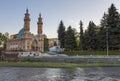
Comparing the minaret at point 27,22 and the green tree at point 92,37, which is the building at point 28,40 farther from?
the green tree at point 92,37

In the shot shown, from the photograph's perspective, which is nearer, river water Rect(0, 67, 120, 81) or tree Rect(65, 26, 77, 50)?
river water Rect(0, 67, 120, 81)

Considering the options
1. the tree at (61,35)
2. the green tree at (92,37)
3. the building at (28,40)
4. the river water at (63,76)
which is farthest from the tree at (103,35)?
the river water at (63,76)

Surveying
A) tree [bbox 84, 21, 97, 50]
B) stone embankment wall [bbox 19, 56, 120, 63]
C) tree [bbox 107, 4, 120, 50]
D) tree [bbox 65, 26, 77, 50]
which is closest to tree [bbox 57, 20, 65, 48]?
tree [bbox 65, 26, 77, 50]

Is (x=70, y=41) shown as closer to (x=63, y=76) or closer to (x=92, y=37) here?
(x=92, y=37)

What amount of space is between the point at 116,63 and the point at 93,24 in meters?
29.8

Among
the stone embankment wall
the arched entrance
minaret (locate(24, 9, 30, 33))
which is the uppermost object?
minaret (locate(24, 9, 30, 33))

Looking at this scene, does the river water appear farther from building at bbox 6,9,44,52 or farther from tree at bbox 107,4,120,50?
building at bbox 6,9,44,52

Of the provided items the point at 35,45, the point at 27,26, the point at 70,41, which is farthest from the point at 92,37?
the point at 35,45

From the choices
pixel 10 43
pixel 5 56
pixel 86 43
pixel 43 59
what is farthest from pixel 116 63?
pixel 10 43

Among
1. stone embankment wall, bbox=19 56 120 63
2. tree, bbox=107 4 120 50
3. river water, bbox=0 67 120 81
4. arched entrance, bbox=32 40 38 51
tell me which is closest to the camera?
river water, bbox=0 67 120 81

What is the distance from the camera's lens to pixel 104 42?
80.2 m

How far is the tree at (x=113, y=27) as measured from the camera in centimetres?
7863

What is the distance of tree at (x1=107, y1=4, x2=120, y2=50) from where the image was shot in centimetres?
7863

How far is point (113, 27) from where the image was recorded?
265 ft
